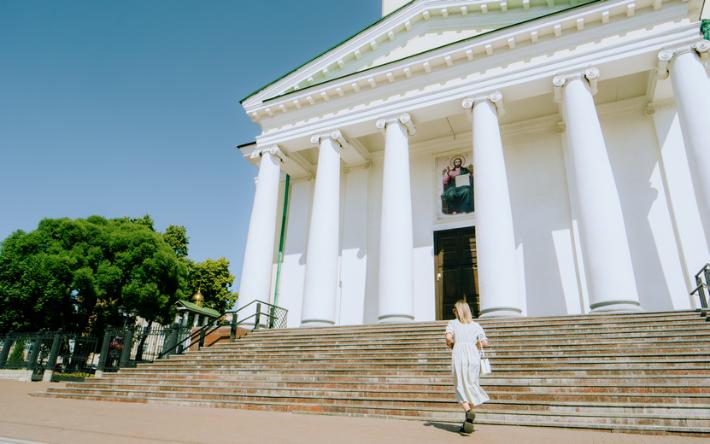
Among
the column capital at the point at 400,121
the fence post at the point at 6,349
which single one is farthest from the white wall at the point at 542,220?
the fence post at the point at 6,349

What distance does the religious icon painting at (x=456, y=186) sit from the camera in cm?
1627

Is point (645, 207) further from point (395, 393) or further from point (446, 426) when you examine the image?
point (446, 426)

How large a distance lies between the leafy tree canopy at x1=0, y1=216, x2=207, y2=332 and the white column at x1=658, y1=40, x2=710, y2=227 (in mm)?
20962

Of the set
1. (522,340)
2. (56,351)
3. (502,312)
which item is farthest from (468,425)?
(56,351)

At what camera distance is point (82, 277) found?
61.7 feet

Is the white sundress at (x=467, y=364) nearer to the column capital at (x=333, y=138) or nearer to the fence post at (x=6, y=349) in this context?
the column capital at (x=333, y=138)

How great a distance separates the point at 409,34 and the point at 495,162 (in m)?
6.84

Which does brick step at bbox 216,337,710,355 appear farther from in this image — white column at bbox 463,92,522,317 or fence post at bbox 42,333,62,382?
fence post at bbox 42,333,62,382

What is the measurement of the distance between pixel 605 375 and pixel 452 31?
12929 millimetres

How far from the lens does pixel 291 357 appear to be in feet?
33.2

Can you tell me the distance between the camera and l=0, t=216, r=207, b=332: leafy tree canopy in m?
18.6

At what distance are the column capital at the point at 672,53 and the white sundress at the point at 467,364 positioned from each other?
1142 centimetres

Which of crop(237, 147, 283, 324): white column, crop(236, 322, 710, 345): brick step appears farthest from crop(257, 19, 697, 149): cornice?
crop(236, 322, 710, 345): brick step

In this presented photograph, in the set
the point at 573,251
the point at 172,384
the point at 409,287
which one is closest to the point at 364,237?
the point at 409,287
